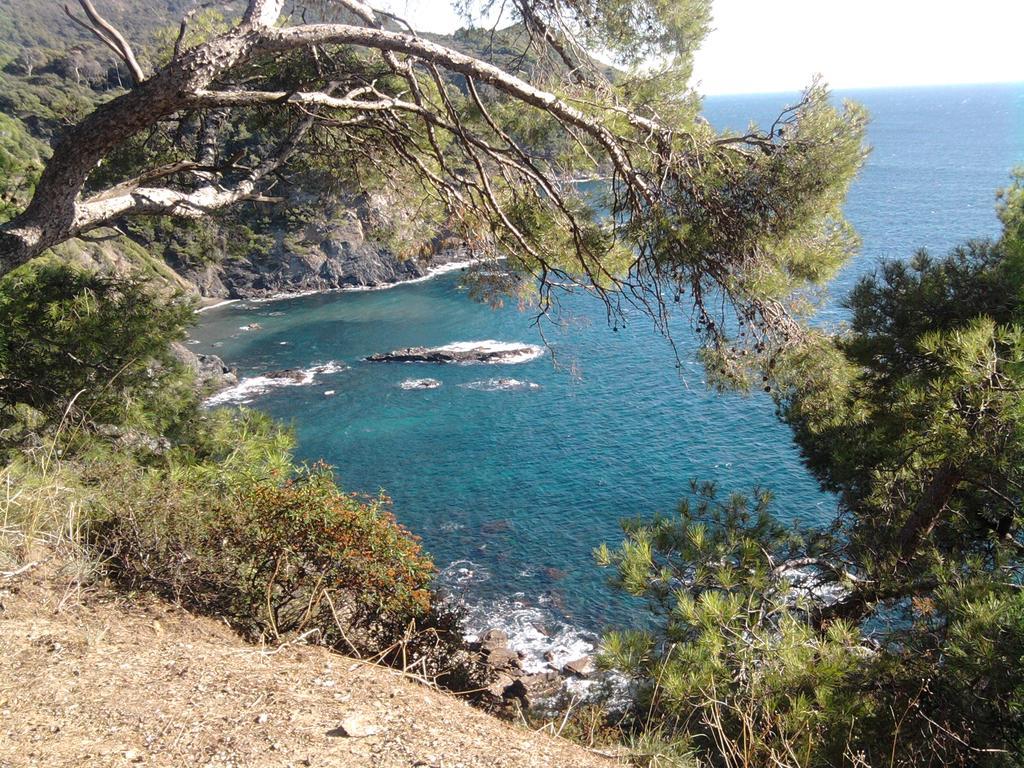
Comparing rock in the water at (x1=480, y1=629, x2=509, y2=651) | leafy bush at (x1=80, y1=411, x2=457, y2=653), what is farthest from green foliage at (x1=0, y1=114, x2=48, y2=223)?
rock in the water at (x1=480, y1=629, x2=509, y2=651)

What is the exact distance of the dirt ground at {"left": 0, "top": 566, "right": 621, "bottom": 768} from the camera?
9.70ft

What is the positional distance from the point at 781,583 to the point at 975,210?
56.7 metres

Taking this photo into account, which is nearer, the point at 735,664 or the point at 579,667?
the point at 735,664

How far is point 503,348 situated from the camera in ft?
125

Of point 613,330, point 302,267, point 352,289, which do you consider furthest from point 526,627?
point 302,267

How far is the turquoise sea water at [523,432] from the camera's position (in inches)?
804

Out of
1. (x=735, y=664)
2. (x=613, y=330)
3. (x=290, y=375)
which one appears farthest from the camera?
(x=290, y=375)

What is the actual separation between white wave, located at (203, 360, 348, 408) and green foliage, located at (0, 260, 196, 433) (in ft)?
83.1

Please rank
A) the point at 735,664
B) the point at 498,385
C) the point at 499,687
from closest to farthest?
the point at 735,664 → the point at 499,687 → the point at 498,385

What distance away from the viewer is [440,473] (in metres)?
25.7

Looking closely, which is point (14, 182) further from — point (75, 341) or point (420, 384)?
point (420, 384)

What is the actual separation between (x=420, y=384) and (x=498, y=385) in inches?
151

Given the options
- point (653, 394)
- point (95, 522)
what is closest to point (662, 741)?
point (95, 522)

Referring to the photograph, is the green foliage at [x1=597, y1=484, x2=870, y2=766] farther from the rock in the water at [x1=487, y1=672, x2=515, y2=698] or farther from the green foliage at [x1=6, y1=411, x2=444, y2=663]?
the green foliage at [x1=6, y1=411, x2=444, y2=663]
